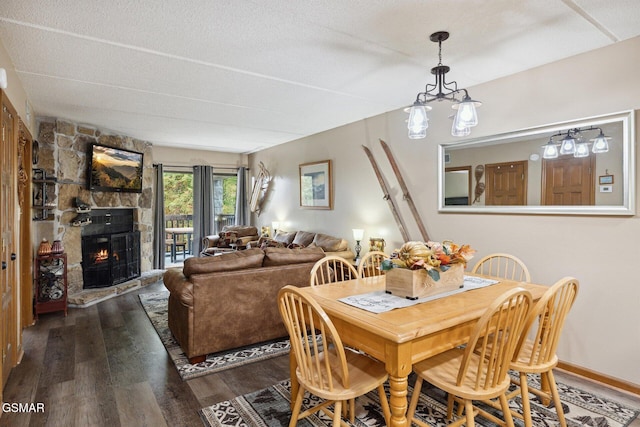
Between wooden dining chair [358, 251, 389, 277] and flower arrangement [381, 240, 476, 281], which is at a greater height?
flower arrangement [381, 240, 476, 281]

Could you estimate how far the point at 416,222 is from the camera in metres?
3.99

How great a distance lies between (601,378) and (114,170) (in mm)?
6442

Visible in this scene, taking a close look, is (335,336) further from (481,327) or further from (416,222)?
(416,222)

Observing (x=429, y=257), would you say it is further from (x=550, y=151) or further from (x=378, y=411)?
(x=550, y=151)

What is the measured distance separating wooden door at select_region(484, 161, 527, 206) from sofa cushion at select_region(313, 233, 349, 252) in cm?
206

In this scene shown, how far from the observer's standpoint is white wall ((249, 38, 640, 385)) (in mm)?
2525

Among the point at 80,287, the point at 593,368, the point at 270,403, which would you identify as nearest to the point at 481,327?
the point at 270,403

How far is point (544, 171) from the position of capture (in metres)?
2.92

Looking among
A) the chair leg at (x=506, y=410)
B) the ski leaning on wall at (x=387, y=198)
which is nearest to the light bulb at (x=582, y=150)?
the ski leaning on wall at (x=387, y=198)

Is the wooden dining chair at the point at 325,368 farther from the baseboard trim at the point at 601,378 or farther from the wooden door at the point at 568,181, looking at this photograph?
the wooden door at the point at 568,181

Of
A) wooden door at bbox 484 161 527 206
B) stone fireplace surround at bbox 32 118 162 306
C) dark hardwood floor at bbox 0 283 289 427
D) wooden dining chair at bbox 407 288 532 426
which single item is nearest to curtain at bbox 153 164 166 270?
stone fireplace surround at bbox 32 118 162 306

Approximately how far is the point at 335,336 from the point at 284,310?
1.07 feet

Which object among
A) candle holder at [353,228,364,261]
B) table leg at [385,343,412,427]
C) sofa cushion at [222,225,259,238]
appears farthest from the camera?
sofa cushion at [222,225,259,238]

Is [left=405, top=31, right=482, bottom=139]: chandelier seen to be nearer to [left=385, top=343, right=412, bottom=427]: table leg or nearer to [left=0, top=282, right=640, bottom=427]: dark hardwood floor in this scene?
[left=385, top=343, right=412, bottom=427]: table leg
